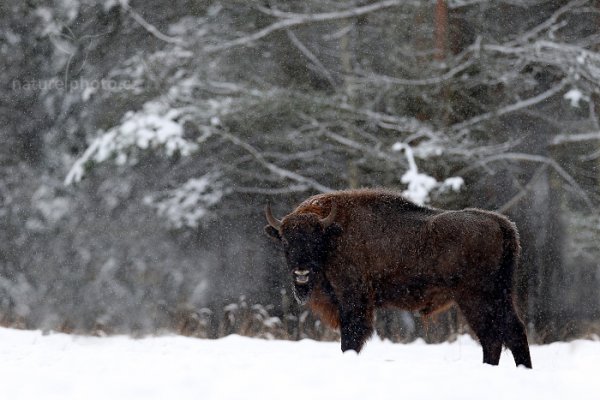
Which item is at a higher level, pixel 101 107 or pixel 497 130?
pixel 497 130

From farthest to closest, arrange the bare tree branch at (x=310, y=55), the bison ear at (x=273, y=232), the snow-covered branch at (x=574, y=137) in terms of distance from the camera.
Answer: the bare tree branch at (x=310, y=55) → the snow-covered branch at (x=574, y=137) → the bison ear at (x=273, y=232)

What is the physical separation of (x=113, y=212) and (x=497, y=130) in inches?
306

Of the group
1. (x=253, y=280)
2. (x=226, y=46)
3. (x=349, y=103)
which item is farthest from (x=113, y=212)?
(x=349, y=103)

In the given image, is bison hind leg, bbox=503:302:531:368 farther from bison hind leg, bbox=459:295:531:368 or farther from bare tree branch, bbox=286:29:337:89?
bare tree branch, bbox=286:29:337:89

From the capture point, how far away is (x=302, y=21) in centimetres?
1268

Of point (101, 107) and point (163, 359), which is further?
point (101, 107)

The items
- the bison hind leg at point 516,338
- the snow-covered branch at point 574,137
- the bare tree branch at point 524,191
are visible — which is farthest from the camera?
the snow-covered branch at point 574,137

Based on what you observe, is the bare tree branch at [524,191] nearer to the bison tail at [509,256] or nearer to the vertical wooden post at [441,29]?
the vertical wooden post at [441,29]

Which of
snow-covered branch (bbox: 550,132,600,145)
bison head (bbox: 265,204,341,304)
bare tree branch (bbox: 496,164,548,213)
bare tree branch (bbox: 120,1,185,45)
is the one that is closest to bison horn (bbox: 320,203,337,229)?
bison head (bbox: 265,204,341,304)

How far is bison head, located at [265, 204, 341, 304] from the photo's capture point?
22.9 feet

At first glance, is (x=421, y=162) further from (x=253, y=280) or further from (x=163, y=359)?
(x=163, y=359)

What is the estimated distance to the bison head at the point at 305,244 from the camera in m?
6.98

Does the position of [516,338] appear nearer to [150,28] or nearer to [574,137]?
[574,137]

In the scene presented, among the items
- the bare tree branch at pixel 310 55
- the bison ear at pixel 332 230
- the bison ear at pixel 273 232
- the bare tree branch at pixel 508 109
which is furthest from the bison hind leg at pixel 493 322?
the bare tree branch at pixel 310 55
